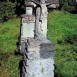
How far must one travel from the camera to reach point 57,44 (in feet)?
40.4

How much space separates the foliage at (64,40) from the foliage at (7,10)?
9.09ft

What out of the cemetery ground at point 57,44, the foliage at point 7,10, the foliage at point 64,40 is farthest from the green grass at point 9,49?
the foliage at point 64,40

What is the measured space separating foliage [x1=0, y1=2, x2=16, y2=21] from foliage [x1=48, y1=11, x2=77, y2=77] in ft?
9.09

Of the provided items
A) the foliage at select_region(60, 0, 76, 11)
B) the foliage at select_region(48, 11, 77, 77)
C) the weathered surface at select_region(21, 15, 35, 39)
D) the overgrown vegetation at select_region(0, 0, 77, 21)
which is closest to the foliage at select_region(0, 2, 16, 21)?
the overgrown vegetation at select_region(0, 0, 77, 21)

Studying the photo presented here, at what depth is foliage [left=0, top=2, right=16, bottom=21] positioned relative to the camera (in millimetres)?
17294

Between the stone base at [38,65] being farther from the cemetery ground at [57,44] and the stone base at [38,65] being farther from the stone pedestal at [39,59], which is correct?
the cemetery ground at [57,44]

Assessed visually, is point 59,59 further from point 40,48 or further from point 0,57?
point 40,48

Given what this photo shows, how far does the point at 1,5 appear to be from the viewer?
17.2 m

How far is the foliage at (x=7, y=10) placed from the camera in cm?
1729

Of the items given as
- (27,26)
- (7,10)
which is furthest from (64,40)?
(7,10)

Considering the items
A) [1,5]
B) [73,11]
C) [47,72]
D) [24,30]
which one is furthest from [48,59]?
[73,11]

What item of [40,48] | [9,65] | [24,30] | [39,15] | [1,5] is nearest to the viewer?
[40,48]

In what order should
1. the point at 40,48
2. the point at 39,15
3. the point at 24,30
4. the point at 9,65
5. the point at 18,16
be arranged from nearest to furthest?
the point at 40,48, the point at 9,65, the point at 39,15, the point at 24,30, the point at 18,16

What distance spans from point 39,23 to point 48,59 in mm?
2762
